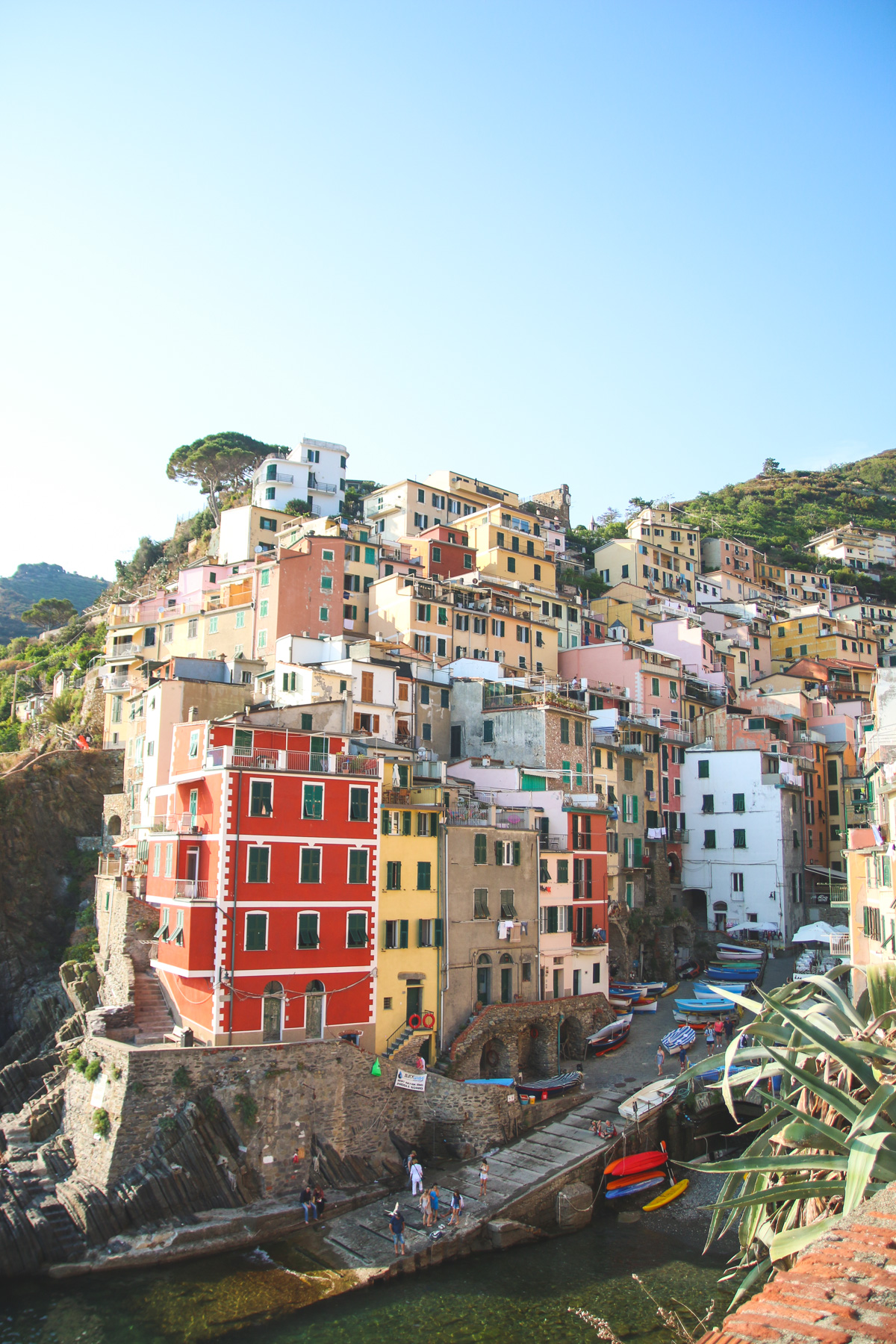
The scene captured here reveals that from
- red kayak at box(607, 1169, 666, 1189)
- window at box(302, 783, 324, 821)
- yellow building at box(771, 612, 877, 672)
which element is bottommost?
red kayak at box(607, 1169, 666, 1189)

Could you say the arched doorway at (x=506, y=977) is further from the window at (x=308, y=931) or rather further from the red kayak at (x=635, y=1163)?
the window at (x=308, y=931)

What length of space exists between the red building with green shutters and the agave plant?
74.8 ft

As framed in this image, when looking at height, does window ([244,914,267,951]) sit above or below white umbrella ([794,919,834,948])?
above

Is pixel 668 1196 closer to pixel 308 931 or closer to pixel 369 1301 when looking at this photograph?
pixel 369 1301

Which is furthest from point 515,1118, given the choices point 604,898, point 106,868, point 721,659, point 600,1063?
point 721,659

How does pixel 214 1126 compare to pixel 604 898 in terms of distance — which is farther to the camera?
pixel 604 898

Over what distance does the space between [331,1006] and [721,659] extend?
57992 mm

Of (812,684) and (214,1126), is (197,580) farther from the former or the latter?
(812,684)

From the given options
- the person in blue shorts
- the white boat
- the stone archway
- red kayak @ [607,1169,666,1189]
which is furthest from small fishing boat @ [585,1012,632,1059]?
the person in blue shorts

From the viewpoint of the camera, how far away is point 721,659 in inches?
3354

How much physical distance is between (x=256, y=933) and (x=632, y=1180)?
53.1 ft

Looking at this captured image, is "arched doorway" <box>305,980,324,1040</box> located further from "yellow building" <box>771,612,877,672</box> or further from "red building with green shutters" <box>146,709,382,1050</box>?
"yellow building" <box>771,612,877,672</box>

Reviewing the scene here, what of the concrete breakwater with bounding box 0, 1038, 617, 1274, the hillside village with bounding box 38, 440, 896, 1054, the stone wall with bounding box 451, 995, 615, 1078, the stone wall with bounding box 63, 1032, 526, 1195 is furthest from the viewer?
the stone wall with bounding box 451, 995, 615, 1078

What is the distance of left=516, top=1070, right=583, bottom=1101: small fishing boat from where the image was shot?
129ft
